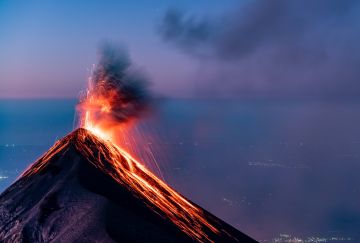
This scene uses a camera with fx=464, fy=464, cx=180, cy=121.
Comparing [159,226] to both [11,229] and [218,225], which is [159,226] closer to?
[11,229]

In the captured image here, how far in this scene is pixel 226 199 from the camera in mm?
180375

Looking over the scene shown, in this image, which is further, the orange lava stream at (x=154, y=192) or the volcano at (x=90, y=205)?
the orange lava stream at (x=154, y=192)

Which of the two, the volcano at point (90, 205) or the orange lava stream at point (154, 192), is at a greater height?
the orange lava stream at point (154, 192)

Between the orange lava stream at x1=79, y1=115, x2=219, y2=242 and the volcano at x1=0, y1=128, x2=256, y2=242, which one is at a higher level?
the orange lava stream at x1=79, y1=115, x2=219, y2=242

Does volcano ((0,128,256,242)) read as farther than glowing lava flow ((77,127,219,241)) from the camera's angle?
No

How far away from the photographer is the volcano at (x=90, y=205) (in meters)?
11.8

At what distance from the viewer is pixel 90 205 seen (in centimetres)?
1258

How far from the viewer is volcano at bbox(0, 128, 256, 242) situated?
11.8 metres

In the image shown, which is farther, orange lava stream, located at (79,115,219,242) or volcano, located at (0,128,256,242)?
orange lava stream, located at (79,115,219,242)

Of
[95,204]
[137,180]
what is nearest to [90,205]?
[95,204]

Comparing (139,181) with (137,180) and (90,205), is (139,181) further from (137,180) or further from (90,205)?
(90,205)

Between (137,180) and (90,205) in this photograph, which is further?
(137,180)

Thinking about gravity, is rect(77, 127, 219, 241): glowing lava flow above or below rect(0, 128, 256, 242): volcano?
above

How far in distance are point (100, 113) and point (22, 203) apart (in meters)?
9.55
